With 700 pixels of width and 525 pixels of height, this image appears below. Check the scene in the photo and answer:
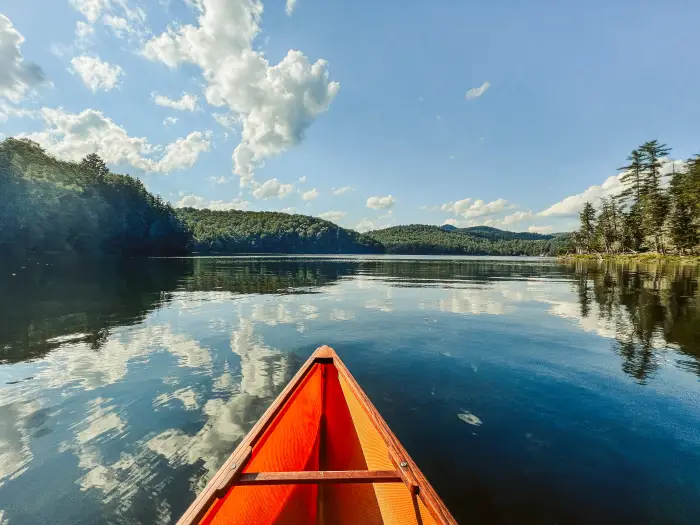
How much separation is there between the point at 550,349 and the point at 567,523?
9449mm

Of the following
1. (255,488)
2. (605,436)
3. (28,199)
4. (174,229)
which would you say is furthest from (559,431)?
(174,229)

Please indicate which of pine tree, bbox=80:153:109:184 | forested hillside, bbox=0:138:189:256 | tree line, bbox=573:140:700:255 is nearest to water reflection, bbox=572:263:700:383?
tree line, bbox=573:140:700:255

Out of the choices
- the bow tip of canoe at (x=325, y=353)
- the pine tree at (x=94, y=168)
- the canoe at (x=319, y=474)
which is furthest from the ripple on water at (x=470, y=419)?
the pine tree at (x=94, y=168)

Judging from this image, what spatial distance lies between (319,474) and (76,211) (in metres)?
100

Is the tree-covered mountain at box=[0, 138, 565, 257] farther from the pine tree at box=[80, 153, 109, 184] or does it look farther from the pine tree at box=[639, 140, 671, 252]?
the pine tree at box=[639, 140, 671, 252]

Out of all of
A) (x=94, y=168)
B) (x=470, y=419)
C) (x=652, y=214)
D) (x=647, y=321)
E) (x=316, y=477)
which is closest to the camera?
(x=316, y=477)

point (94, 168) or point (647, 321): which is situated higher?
point (94, 168)

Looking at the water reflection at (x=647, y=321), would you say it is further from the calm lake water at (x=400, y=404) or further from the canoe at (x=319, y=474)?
the canoe at (x=319, y=474)

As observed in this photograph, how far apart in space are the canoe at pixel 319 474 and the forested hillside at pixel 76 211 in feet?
291

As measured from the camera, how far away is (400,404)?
319 inches

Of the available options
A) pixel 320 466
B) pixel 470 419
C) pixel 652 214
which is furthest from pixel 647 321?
pixel 652 214

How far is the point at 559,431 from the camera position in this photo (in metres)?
7.05

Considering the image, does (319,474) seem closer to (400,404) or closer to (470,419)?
(400,404)

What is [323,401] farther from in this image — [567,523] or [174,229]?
[174,229]
